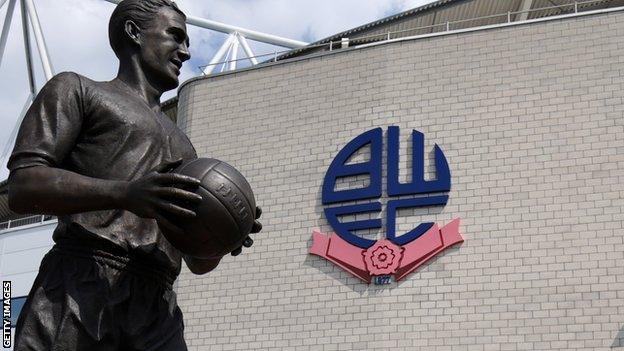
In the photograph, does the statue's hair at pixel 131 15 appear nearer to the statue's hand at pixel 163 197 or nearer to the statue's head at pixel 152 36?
the statue's head at pixel 152 36

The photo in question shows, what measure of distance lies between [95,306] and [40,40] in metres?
33.0

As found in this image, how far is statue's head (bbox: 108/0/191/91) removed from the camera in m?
4.08

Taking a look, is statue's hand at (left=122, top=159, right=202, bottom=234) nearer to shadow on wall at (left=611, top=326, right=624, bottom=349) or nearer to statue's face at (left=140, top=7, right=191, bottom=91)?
statue's face at (left=140, top=7, right=191, bottom=91)

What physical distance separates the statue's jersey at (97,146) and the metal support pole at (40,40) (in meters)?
30.5

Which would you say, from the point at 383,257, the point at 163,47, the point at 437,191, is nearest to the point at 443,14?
the point at 437,191

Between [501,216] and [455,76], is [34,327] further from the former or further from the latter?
[455,76]

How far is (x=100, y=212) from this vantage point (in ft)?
12.1

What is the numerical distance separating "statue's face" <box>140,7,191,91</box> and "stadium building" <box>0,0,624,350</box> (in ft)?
52.2

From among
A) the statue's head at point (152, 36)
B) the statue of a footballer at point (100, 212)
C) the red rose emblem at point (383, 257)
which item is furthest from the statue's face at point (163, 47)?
the red rose emblem at point (383, 257)

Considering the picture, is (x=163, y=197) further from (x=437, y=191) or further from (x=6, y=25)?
(x=6, y=25)

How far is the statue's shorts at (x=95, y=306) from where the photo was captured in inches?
140

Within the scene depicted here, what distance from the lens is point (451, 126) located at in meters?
21.6

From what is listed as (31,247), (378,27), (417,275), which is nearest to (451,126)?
(417,275)

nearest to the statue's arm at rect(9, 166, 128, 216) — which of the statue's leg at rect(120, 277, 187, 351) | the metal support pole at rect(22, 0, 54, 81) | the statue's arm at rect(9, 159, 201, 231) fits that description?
the statue's arm at rect(9, 159, 201, 231)
